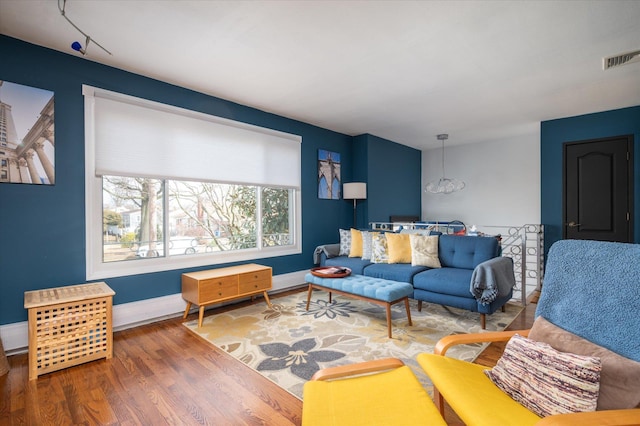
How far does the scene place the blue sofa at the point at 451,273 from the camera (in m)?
3.12

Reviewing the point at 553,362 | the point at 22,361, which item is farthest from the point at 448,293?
the point at 22,361

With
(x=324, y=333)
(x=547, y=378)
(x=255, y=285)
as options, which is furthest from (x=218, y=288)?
(x=547, y=378)

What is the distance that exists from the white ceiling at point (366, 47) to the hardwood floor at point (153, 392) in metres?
2.61

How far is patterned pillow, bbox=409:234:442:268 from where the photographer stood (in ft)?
12.4

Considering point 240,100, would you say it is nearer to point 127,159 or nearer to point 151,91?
point 151,91

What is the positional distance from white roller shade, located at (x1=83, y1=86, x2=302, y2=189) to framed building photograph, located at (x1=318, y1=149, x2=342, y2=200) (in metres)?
0.68

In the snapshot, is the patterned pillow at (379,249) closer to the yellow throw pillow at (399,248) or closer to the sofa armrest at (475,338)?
the yellow throw pillow at (399,248)

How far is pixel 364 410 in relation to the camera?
3.94 ft

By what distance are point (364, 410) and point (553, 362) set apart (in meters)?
0.78

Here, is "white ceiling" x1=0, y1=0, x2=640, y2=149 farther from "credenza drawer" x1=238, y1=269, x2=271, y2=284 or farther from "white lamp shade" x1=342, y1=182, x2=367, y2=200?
"credenza drawer" x1=238, y1=269, x2=271, y2=284

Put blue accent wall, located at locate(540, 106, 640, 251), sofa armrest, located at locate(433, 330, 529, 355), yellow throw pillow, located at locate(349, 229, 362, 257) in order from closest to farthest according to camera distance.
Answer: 1. sofa armrest, located at locate(433, 330, 529, 355)
2. blue accent wall, located at locate(540, 106, 640, 251)
3. yellow throw pillow, located at locate(349, 229, 362, 257)

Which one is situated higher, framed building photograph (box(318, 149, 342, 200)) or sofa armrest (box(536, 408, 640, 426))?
framed building photograph (box(318, 149, 342, 200))

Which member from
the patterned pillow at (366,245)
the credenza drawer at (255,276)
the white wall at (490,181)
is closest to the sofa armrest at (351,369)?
the credenza drawer at (255,276)

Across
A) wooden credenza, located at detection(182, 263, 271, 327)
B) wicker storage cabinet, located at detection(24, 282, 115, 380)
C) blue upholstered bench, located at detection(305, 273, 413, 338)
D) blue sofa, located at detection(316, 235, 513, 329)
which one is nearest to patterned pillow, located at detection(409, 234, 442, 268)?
blue sofa, located at detection(316, 235, 513, 329)
